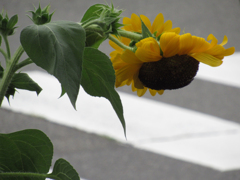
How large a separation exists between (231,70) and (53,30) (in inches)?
73.5

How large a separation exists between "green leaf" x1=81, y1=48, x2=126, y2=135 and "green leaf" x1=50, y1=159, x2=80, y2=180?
74 millimetres

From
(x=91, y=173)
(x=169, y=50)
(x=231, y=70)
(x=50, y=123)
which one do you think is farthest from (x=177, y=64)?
(x=231, y=70)

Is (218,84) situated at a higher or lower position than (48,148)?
lower

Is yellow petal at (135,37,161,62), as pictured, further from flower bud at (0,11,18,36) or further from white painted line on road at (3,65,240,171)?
white painted line on road at (3,65,240,171)

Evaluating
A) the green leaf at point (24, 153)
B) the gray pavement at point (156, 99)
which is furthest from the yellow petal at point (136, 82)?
the gray pavement at point (156, 99)

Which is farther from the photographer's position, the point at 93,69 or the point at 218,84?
the point at 218,84

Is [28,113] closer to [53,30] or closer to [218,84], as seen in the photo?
[218,84]

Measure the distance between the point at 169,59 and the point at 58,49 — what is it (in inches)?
4.4

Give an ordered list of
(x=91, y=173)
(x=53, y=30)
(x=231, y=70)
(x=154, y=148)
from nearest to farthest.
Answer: (x=53, y=30), (x=91, y=173), (x=154, y=148), (x=231, y=70)

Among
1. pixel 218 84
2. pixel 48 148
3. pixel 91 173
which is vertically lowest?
pixel 91 173

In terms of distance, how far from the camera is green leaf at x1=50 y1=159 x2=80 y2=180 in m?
0.26

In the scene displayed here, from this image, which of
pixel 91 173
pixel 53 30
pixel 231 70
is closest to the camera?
pixel 53 30

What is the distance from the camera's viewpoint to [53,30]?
20 cm

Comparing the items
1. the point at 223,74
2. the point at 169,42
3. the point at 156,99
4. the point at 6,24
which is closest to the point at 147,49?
the point at 169,42
